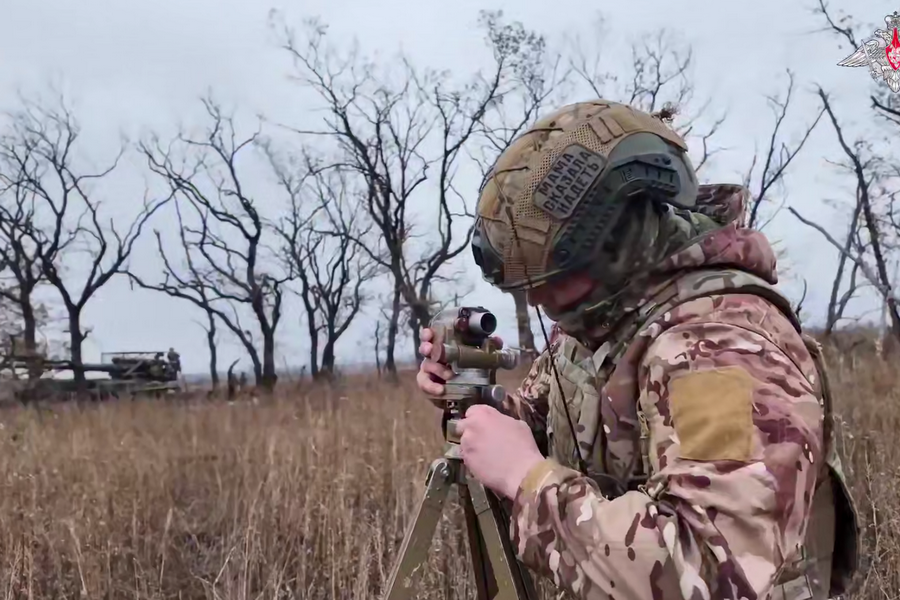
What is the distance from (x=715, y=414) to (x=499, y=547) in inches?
22.4

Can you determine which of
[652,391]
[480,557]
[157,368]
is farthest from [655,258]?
[157,368]

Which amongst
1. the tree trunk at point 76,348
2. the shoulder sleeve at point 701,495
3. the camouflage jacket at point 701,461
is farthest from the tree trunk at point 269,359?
the shoulder sleeve at point 701,495

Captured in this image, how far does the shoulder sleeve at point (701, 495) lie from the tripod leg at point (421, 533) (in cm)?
37

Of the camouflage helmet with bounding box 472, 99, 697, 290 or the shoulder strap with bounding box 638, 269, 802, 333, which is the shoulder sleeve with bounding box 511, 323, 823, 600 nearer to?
the shoulder strap with bounding box 638, 269, 802, 333

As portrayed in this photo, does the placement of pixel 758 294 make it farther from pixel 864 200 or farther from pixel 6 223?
pixel 6 223

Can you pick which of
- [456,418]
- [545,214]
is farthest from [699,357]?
[456,418]

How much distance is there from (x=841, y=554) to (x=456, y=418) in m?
0.77

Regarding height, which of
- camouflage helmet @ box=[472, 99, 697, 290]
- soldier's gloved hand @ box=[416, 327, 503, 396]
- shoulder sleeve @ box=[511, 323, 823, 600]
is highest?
camouflage helmet @ box=[472, 99, 697, 290]

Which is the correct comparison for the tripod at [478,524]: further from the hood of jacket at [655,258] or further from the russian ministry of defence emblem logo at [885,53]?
the russian ministry of defence emblem logo at [885,53]

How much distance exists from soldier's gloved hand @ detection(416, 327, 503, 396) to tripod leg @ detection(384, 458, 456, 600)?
0.14 metres

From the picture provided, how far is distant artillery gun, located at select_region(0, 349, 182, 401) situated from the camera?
20750 millimetres

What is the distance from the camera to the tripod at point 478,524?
146 centimetres

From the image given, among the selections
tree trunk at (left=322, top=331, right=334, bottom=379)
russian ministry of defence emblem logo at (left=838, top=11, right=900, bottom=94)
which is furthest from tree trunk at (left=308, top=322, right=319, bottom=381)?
russian ministry of defence emblem logo at (left=838, top=11, right=900, bottom=94)

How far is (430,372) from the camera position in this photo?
1.58 metres
